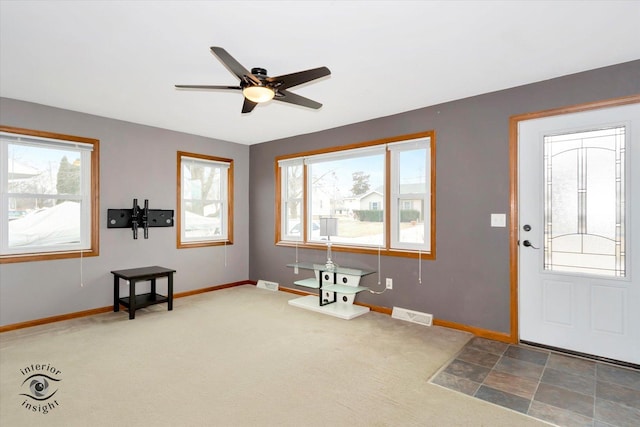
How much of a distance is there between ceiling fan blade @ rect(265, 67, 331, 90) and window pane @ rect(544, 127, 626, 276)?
2305 mm

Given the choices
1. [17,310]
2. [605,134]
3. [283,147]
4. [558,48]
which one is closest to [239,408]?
[17,310]

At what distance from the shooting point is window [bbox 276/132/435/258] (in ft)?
13.1

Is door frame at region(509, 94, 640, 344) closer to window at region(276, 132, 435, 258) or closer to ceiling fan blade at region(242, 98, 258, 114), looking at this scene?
window at region(276, 132, 435, 258)

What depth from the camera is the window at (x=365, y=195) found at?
3990 millimetres

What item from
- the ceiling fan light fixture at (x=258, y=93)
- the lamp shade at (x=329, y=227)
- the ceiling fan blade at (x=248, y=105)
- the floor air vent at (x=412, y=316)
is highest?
the ceiling fan blade at (x=248, y=105)

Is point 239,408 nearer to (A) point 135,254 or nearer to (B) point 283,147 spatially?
(A) point 135,254

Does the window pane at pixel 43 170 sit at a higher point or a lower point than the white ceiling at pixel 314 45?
lower

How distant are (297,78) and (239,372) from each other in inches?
89.8

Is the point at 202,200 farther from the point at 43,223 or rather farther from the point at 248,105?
the point at 248,105

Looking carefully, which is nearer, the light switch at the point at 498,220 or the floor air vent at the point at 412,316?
the light switch at the point at 498,220

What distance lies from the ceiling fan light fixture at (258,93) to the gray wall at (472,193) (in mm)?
2054

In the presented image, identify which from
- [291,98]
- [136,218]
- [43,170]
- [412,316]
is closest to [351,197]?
[412,316]

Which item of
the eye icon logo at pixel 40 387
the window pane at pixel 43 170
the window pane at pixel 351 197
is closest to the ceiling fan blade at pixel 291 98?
the window pane at pixel 351 197

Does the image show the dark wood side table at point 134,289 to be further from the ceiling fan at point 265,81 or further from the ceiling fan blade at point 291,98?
the ceiling fan blade at point 291,98
